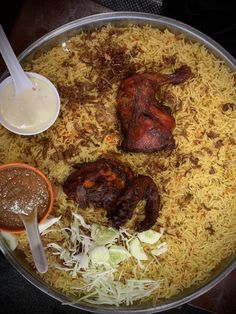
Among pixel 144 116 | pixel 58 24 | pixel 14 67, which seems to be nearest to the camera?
pixel 14 67

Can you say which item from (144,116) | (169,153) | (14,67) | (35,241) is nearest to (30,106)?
(14,67)

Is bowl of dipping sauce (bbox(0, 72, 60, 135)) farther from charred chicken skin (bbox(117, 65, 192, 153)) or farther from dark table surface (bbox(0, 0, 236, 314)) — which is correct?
dark table surface (bbox(0, 0, 236, 314))

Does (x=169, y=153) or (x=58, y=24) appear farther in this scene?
(x=58, y=24)

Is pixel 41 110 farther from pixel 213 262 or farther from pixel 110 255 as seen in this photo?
pixel 213 262

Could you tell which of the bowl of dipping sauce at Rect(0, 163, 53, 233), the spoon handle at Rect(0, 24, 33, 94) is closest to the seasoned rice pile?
the bowl of dipping sauce at Rect(0, 163, 53, 233)

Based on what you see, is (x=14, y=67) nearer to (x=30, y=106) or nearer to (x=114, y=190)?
(x=30, y=106)

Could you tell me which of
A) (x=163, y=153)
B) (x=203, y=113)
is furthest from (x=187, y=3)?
(x=163, y=153)
